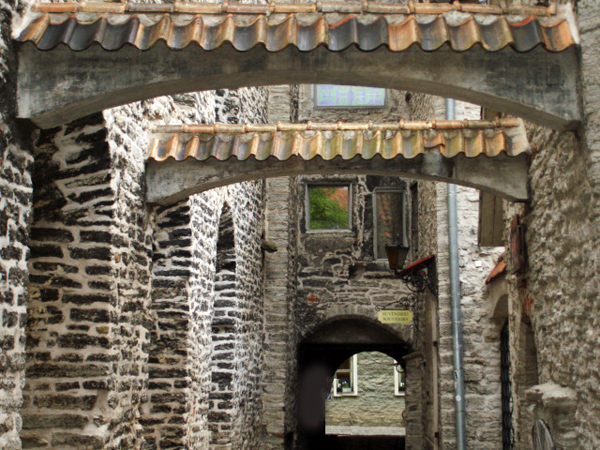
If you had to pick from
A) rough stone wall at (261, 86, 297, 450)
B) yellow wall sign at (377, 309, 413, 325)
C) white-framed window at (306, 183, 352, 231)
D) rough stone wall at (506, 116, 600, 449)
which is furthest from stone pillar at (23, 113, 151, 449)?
white-framed window at (306, 183, 352, 231)

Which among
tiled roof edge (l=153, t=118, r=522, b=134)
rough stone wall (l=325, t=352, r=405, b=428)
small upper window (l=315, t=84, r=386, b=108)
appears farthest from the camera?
rough stone wall (l=325, t=352, r=405, b=428)

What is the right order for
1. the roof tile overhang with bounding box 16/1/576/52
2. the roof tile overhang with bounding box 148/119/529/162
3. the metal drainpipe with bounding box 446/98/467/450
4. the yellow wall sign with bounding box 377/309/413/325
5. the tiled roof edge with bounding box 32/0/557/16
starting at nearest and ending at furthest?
the roof tile overhang with bounding box 16/1/576/52
the tiled roof edge with bounding box 32/0/557/16
the roof tile overhang with bounding box 148/119/529/162
the metal drainpipe with bounding box 446/98/467/450
the yellow wall sign with bounding box 377/309/413/325

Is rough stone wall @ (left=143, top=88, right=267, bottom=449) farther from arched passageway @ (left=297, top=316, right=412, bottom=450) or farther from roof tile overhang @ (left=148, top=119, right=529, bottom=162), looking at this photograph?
arched passageway @ (left=297, top=316, right=412, bottom=450)

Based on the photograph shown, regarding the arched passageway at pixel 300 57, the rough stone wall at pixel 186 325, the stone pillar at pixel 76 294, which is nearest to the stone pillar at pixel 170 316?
the rough stone wall at pixel 186 325

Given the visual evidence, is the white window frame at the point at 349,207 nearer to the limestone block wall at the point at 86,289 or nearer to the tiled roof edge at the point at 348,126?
the tiled roof edge at the point at 348,126

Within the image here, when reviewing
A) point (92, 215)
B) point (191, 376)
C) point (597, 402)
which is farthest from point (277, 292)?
point (597, 402)

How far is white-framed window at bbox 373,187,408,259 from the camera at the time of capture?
11.9m

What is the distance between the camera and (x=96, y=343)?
16.1 ft

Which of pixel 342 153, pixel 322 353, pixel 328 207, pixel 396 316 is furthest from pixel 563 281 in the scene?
pixel 322 353

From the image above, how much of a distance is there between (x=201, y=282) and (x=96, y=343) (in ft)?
7.69

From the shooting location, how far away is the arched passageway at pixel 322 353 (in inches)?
469

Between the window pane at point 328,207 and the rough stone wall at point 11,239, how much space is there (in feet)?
26.7

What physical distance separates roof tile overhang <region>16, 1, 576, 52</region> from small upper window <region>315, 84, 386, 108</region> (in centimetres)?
805

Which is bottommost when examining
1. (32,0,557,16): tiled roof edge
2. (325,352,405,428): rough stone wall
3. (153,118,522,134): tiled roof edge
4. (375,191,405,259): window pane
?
(325,352,405,428): rough stone wall
